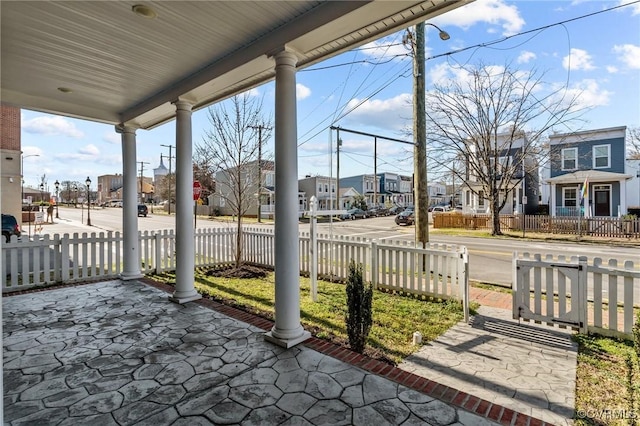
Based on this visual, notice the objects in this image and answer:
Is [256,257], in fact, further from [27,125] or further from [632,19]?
[27,125]

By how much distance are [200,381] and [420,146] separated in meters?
6.14

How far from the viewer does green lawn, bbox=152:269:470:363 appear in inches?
159

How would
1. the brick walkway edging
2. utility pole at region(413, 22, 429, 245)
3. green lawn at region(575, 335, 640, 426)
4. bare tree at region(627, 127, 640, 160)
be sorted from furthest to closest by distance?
bare tree at region(627, 127, 640, 160) < utility pole at region(413, 22, 429, 245) < green lawn at region(575, 335, 640, 426) < the brick walkway edging

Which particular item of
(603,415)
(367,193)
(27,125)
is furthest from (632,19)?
(367,193)

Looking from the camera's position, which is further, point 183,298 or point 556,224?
point 556,224

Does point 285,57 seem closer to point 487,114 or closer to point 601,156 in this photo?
point 487,114

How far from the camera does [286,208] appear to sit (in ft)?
12.4

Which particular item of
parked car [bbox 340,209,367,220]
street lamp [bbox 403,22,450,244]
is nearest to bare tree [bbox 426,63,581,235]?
street lamp [bbox 403,22,450,244]

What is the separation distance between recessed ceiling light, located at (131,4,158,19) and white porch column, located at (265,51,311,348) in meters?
1.24

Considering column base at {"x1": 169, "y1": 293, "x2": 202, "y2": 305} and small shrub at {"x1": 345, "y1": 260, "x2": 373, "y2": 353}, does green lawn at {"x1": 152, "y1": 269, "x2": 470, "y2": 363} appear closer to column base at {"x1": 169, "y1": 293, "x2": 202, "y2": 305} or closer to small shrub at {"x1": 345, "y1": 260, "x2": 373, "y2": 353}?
small shrub at {"x1": 345, "y1": 260, "x2": 373, "y2": 353}

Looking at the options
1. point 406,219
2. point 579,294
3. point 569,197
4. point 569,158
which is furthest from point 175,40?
point 569,197

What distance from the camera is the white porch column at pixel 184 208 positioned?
5.35 metres

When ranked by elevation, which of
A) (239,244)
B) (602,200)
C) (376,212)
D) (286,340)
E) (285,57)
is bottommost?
(286,340)

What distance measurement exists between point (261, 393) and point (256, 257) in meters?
6.18
